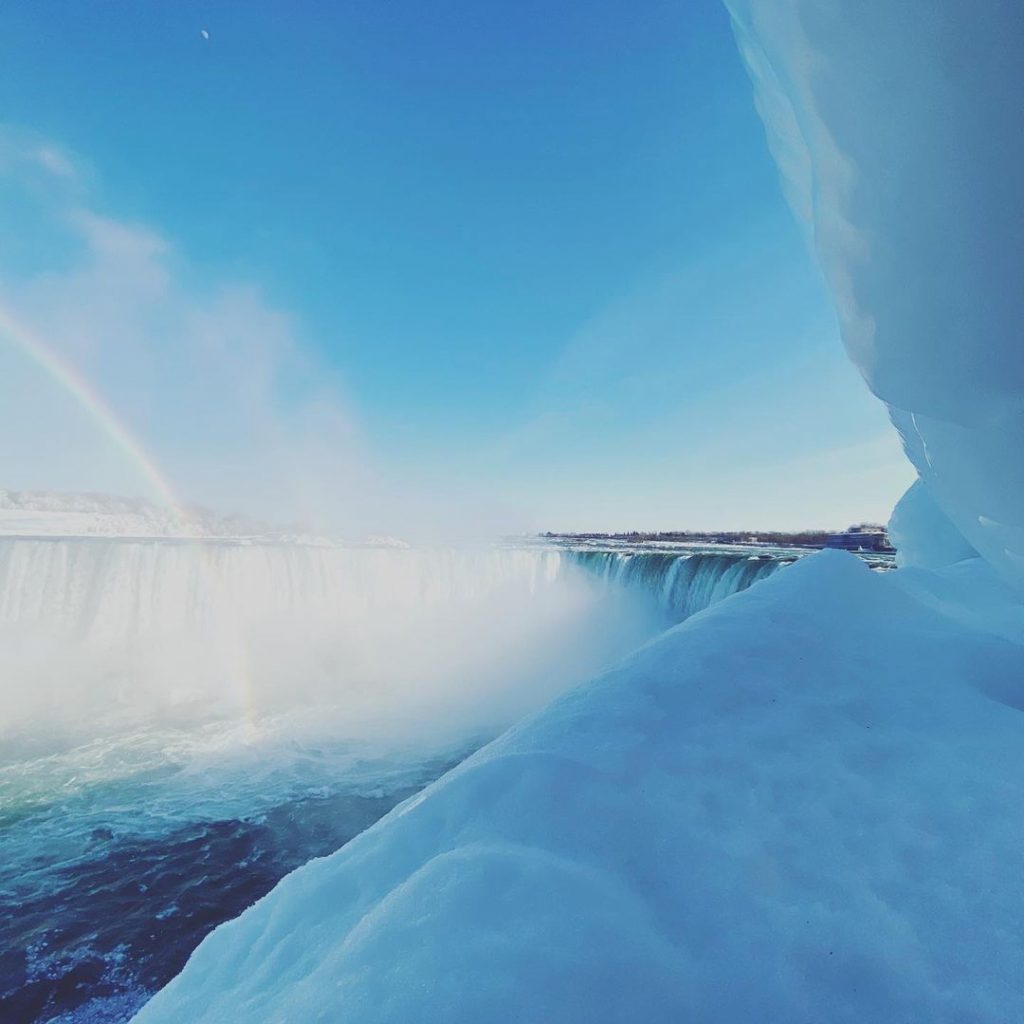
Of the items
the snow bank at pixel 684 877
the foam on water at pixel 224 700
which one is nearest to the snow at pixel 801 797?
the snow bank at pixel 684 877

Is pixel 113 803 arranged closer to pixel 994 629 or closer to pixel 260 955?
pixel 260 955

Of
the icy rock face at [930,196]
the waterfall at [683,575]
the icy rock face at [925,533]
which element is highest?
the icy rock face at [930,196]

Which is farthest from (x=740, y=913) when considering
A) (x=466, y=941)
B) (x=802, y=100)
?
(x=802, y=100)

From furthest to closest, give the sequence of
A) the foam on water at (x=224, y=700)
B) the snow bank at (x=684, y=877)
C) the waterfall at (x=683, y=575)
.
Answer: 1. the waterfall at (x=683, y=575)
2. the foam on water at (x=224, y=700)
3. the snow bank at (x=684, y=877)

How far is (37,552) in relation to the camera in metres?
15.7

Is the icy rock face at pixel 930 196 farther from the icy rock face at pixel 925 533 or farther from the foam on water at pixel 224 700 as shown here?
the foam on water at pixel 224 700

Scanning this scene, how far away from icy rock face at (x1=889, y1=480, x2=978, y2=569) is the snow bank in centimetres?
875

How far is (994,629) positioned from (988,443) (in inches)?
61.5

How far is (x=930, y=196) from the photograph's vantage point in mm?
2650

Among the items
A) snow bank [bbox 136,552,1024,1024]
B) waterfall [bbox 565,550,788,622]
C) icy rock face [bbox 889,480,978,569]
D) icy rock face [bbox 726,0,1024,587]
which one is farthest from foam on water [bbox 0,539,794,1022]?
icy rock face [bbox 726,0,1024,587]

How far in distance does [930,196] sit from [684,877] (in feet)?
10.9

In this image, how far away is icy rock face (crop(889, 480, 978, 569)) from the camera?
30.0 feet

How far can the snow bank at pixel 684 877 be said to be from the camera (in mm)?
1120

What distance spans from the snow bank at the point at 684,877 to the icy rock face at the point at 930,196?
1.81m
